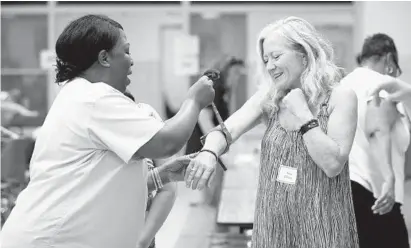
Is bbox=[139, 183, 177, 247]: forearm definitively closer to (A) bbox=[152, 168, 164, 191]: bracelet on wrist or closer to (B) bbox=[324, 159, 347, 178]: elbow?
(A) bbox=[152, 168, 164, 191]: bracelet on wrist

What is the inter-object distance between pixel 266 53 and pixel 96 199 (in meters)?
0.74

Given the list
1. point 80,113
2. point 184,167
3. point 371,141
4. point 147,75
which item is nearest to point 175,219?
point 147,75

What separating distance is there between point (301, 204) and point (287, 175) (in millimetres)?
96

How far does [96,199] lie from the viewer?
5.92 ft

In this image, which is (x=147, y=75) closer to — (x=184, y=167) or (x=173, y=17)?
(x=173, y=17)

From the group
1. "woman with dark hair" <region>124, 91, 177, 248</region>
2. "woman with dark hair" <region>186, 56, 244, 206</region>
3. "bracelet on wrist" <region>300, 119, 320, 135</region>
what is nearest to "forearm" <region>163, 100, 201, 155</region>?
"bracelet on wrist" <region>300, 119, 320, 135</region>

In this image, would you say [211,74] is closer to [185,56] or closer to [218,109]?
[218,109]

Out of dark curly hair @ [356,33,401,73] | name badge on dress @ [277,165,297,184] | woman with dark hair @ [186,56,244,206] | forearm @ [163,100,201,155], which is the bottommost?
woman with dark hair @ [186,56,244,206]

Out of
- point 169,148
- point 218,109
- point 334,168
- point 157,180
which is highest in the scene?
point 169,148

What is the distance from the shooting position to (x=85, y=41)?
185cm

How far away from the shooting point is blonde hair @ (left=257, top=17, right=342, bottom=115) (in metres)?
2.18

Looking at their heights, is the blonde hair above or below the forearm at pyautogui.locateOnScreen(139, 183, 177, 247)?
above

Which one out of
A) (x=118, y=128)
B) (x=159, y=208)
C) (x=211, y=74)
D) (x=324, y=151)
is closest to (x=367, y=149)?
(x=159, y=208)

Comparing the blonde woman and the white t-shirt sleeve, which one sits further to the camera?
the blonde woman
